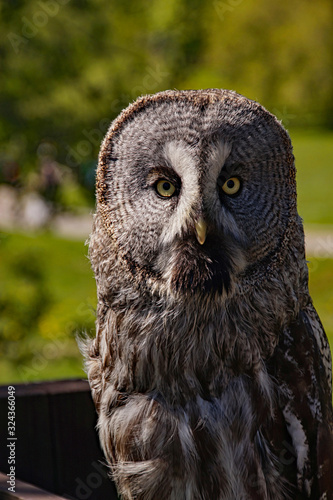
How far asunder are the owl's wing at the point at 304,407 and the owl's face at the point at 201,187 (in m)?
0.34

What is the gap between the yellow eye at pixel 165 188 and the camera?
7.49 feet

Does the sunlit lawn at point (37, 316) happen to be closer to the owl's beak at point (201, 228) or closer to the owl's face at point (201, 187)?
the owl's face at point (201, 187)

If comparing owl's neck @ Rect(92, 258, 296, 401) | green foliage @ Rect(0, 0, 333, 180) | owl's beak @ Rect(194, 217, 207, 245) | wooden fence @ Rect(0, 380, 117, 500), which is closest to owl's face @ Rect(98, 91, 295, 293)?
owl's beak @ Rect(194, 217, 207, 245)

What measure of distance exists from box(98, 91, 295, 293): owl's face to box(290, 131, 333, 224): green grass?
970 centimetres

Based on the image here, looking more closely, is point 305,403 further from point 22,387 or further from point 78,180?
point 78,180

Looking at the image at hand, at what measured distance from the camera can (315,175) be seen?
17.3 m

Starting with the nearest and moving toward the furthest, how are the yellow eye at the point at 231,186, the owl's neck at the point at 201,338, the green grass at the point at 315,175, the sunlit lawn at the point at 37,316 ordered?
the yellow eye at the point at 231,186
the owl's neck at the point at 201,338
the sunlit lawn at the point at 37,316
the green grass at the point at 315,175

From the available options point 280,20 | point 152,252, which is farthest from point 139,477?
point 280,20

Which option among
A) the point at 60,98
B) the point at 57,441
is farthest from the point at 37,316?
the point at 57,441

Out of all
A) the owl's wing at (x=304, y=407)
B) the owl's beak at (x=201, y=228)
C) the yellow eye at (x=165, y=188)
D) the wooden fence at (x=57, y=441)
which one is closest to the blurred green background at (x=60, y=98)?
the wooden fence at (x=57, y=441)

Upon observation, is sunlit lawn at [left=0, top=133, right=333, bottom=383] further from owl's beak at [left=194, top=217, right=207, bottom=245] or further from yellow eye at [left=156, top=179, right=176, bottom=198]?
owl's beak at [left=194, top=217, right=207, bottom=245]

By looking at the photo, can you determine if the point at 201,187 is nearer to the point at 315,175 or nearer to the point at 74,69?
the point at 74,69

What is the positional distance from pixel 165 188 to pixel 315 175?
608 inches

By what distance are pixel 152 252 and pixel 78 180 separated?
253cm
